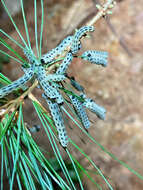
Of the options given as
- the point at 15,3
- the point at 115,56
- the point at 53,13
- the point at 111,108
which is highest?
the point at 15,3

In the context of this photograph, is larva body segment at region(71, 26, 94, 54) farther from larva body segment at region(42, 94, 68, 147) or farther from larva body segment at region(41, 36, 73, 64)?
larva body segment at region(42, 94, 68, 147)

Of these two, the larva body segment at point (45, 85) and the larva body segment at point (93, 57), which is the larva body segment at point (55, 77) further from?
the larva body segment at point (93, 57)

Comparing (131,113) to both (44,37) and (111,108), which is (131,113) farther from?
(44,37)

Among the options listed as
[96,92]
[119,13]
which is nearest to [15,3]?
[119,13]

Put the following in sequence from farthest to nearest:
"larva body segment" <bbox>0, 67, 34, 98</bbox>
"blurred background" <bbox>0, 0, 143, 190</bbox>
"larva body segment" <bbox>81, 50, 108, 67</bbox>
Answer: "blurred background" <bbox>0, 0, 143, 190</bbox>
"larva body segment" <bbox>81, 50, 108, 67</bbox>
"larva body segment" <bbox>0, 67, 34, 98</bbox>

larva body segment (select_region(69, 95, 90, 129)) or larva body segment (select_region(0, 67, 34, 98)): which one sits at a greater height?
larva body segment (select_region(0, 67, 34, 98))

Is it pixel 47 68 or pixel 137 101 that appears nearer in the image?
pixel 47 68

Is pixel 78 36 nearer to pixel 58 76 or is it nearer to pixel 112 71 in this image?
pixel 58 76

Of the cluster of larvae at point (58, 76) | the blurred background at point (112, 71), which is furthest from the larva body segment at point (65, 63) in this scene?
the blurred background at point (112, 71)

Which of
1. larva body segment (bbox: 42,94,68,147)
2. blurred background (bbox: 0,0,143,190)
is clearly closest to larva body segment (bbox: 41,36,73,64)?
larva body segment (bbox: 42,94,68,147)
